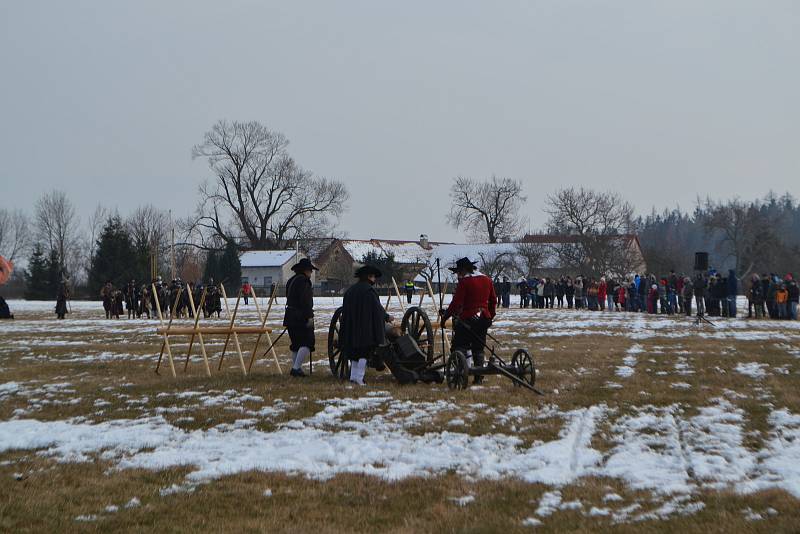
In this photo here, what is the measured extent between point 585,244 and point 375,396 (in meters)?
52.4

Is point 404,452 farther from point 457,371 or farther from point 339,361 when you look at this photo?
point 339,361

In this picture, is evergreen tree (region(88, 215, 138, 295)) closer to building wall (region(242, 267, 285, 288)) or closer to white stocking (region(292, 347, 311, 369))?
building wall (region(242, 267, 285, 288))

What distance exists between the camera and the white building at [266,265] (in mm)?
82938

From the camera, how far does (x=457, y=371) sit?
1109cm

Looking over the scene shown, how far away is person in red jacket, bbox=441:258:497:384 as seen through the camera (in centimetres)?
1158

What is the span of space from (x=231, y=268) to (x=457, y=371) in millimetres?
63795

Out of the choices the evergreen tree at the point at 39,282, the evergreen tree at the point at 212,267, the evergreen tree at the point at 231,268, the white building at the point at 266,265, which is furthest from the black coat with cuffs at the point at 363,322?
the white building at the point at 266,265

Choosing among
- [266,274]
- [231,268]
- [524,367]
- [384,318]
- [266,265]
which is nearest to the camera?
[524,367]

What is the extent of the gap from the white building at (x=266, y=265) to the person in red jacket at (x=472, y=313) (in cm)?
7062

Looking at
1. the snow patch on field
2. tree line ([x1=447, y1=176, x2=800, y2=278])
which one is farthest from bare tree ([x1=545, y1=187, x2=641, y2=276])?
the snow patch on field

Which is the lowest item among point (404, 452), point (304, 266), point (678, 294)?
point (404, 452)

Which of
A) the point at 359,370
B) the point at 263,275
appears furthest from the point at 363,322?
the point at 263,275

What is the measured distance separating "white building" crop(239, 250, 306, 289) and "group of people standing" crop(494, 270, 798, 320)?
132ft

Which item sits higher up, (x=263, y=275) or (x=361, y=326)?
(x=263, y=275)
